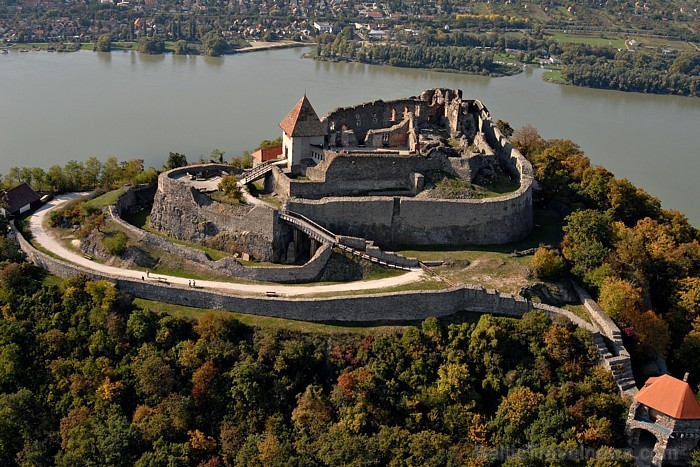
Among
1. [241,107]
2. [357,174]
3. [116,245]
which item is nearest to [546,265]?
[357,174]

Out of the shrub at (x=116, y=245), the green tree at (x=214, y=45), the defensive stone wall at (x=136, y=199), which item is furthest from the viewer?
the green tree at (x=214, y=45)

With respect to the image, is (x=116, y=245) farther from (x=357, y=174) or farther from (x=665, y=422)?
(x=665, y=422)

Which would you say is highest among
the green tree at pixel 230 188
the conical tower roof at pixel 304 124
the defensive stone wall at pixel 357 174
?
the conical tower roof at pixel 304 124

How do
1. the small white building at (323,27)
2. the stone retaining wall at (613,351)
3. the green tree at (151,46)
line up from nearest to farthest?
the stone retaining wall at (613,351) < the green tree at (151,46) < the small white building at (323,27)

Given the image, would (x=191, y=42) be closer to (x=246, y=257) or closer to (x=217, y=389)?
(x=246, y=257)

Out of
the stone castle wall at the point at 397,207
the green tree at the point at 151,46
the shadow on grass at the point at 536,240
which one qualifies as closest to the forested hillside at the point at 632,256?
the shadow on grass at the point at 536,240

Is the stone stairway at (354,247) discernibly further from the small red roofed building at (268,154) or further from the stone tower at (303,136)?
the small red roofed building at (268,154)

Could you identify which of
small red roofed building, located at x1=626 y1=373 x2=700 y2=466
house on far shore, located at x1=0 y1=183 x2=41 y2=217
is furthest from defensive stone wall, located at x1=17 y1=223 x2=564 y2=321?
house on far shore, located at x1=0 y1=183 x2=41 y2=217
